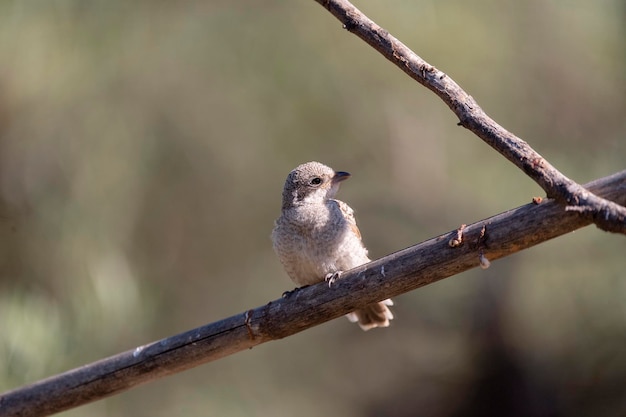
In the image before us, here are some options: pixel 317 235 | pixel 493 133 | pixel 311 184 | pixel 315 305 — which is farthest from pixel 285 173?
pixel 493 133

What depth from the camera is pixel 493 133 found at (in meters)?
2.11

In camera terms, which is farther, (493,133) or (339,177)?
(339,177)

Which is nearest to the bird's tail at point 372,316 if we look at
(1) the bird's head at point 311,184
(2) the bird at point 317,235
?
(2) the bird at point 317,235

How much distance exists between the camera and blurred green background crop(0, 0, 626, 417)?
11.7ft

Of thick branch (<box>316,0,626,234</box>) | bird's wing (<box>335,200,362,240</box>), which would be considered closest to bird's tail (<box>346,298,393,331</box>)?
bird's wing (<box>335,200,362,240</box>)

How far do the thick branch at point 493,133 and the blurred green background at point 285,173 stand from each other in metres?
1.52

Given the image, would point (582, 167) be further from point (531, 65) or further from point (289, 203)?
point (289, 203)

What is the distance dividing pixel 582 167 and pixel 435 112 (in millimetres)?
981

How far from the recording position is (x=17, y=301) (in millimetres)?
3326

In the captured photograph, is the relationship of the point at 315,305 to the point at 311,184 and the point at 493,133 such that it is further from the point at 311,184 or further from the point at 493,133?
the point at 311,184

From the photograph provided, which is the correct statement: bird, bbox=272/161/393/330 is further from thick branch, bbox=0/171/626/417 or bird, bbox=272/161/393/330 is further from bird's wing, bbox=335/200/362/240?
thick branch, bbox=0/171/626/417

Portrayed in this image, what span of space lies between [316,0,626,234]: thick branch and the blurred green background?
152 cm

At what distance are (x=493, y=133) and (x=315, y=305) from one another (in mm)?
776

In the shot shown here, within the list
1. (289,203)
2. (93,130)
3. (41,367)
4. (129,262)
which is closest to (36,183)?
(93,130)
